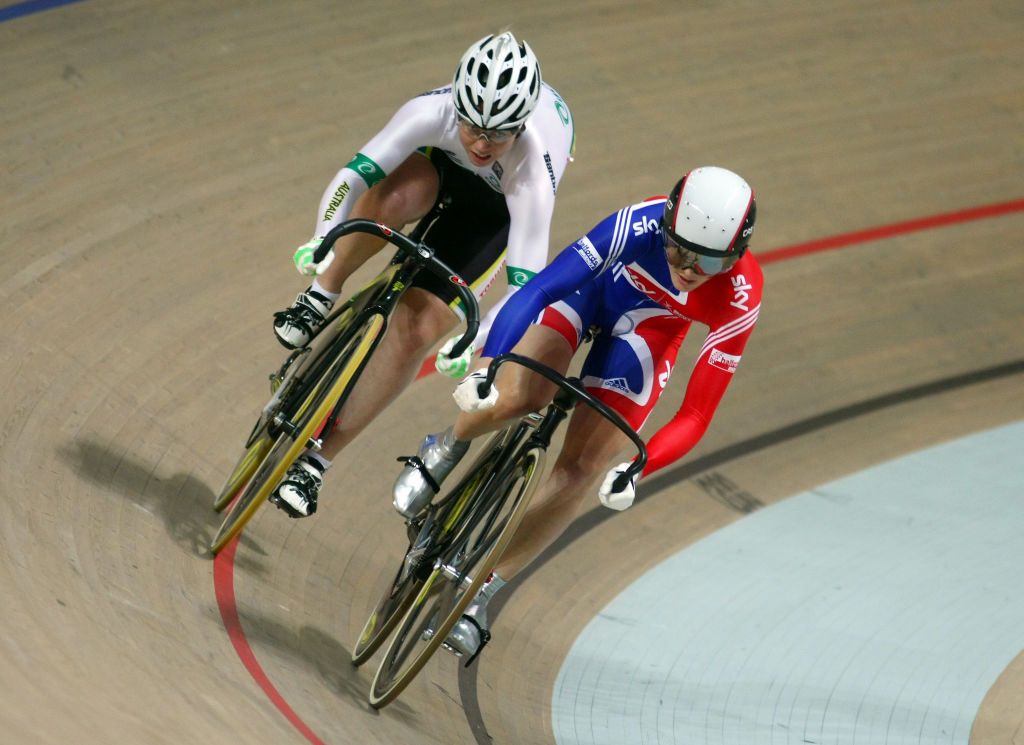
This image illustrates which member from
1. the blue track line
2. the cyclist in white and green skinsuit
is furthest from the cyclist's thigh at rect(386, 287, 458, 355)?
the blue track line

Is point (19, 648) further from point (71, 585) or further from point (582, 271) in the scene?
point (582, 271)

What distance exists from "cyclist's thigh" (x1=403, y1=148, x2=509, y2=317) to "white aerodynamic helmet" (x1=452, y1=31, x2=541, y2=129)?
411 mm

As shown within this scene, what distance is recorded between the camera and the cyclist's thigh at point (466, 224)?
3.96 metres

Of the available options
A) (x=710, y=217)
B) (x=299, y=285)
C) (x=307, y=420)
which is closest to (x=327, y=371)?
(x=307, y=420)

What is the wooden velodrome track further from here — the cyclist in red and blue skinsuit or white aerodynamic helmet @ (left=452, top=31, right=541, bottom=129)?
Result: white aerodynamic helmet @ (left=452, top=31, right=541, bottom=129)

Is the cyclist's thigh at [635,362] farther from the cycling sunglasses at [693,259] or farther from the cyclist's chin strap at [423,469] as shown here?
the cyclist's chin strap at [423,469]

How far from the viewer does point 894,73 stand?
742cm

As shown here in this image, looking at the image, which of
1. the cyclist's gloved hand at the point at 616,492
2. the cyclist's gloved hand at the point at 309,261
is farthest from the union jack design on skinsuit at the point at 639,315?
the cyclist's gloved hand at the point at 309,261

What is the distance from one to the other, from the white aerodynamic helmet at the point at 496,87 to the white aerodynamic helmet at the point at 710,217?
537 mm

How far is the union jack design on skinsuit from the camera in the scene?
338 cm

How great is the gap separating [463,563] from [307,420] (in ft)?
2.07

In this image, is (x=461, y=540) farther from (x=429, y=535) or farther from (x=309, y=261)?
(x=309, y=261)

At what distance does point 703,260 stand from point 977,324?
131 inches

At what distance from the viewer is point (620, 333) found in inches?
144
